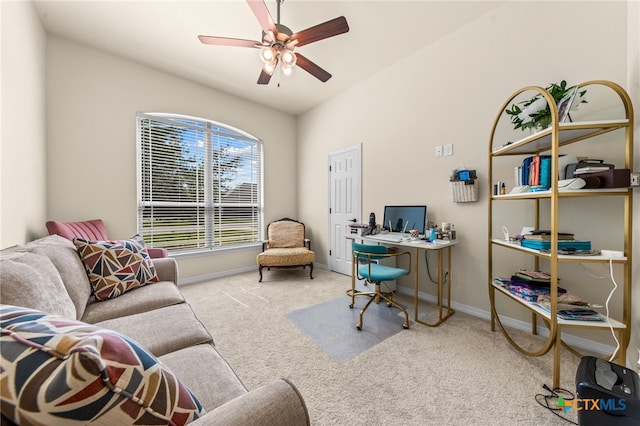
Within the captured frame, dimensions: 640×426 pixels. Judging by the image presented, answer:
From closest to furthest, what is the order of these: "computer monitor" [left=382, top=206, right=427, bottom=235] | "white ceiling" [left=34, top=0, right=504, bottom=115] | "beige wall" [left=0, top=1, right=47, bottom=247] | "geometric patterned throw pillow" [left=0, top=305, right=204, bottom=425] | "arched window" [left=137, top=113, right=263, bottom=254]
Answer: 1. "geometric patterned throw pillow" [left=0, top=305, right=204, bottom=425]
2. "beige wall" [left=0, top=1, right=47, bottom=247]
3. "white ceiling" [left=34, top=0, right=504, bottom=115]
4. "computer monitor" [left=382, top=206, right=427, bottom=235]
5. "arched window" [left=137, top=113, right=263, bottom=254]

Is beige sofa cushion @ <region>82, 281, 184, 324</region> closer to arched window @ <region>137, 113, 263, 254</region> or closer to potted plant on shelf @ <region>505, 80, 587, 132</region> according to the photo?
arched window @ <region>137, 113, 263, 254</region>

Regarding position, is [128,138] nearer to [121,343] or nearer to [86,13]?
[86,13]

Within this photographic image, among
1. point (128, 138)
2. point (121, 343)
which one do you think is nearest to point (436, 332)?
point (121, 343)

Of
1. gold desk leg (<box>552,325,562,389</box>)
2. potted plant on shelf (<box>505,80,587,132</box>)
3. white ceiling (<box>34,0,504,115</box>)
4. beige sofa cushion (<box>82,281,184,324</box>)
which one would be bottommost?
gold desk leg (<box>552,325,562,389</box>)

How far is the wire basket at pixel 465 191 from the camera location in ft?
7.75

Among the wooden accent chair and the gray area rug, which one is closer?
the gray area rug

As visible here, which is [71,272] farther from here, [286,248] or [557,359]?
[557,359]

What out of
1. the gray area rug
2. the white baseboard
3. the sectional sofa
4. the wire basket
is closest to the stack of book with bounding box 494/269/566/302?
the white baseboard

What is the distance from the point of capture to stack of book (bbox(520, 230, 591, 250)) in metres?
1.49

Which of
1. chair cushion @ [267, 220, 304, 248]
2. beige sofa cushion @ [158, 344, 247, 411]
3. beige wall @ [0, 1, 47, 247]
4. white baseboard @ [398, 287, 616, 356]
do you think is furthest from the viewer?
chair cushion @ [267, 220, 304, 248]

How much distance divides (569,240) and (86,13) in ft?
14.8

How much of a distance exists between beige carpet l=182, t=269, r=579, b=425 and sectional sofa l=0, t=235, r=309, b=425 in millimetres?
687

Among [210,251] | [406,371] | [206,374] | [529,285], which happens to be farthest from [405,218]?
[210,251]

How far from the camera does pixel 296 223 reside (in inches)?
171
